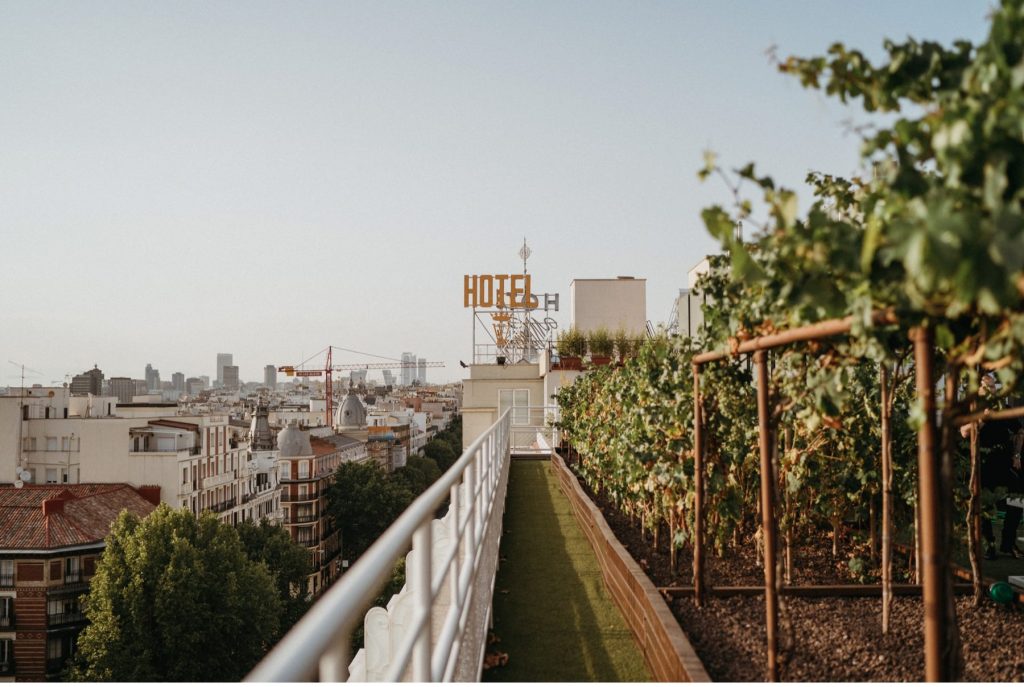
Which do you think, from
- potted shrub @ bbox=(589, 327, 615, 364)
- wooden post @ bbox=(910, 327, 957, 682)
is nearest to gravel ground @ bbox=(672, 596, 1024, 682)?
wooden post @ bbox=(910, 327, 957, 682)

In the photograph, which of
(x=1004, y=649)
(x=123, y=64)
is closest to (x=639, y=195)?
(x=1004, y=649)

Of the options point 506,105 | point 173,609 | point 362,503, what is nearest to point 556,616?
point 506,105

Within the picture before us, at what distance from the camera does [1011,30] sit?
1.90m

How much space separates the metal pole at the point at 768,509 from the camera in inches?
154

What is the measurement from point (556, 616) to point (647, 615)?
4.25 feet

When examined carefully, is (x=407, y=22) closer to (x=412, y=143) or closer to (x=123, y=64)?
(x=412, y=143)

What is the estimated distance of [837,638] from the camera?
468cm

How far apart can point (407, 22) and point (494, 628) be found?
9.66m

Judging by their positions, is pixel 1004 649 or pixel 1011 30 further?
pixel 1004 649

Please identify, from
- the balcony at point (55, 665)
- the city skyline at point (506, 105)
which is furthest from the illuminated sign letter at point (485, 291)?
the balcony at point (55, 665)

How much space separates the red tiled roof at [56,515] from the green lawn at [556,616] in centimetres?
4488

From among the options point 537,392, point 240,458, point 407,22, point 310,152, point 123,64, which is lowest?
point 240,458

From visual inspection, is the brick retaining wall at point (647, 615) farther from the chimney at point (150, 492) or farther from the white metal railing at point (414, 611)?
the chimney at point (150, 492)

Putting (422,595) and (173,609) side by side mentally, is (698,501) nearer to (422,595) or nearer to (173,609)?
(422,595)
